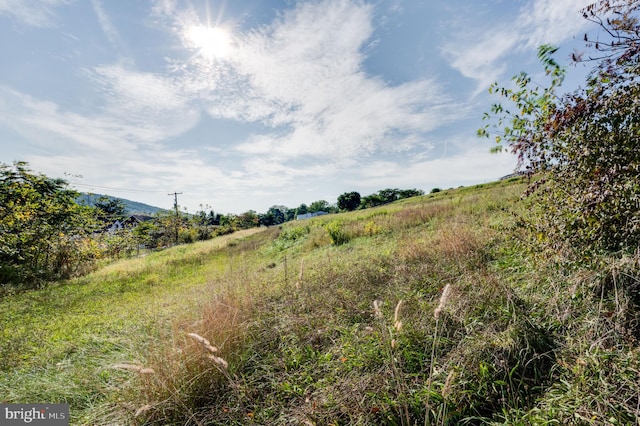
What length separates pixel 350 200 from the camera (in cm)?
8650

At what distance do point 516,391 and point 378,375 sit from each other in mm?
1058

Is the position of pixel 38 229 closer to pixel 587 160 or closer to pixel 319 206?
pixel 587 160

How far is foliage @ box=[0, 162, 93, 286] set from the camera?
888cm

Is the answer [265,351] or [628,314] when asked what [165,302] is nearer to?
[265,351]

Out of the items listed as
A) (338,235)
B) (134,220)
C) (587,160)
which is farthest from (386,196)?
(587,160)

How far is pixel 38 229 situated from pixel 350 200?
79592mm

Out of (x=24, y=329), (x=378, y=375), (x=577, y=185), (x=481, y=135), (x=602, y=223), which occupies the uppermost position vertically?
(x=481, y=135)

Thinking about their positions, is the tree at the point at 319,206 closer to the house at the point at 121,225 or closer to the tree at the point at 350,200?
the tree at the point at 350,200

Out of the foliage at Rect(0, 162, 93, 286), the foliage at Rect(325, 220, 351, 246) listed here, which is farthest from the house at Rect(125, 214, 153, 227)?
the foliage at Rect(325, 220, 351, 246)

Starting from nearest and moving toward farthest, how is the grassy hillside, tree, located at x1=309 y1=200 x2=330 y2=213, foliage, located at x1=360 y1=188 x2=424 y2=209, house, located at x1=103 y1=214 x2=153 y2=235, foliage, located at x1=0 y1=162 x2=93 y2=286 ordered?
the grassy hillside, foliage, located at x1=0 y1=162 x2=93 y2=286, house, located at x1=103 y1=214 x2=153 y2=235, foliage, located at x1=360 y1=188 x2=424 y2=209, tree, located at x1=309 y1=200 x2=330 y2=213

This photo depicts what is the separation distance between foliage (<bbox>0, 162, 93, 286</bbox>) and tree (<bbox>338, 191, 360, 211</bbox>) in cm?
Result: 7632

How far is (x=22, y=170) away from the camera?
1040cm

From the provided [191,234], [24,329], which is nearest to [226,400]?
[24,329]

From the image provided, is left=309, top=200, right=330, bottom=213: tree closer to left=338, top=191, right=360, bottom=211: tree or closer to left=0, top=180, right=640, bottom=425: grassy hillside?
left=338, top=191, right=360, bottom=211: tree
